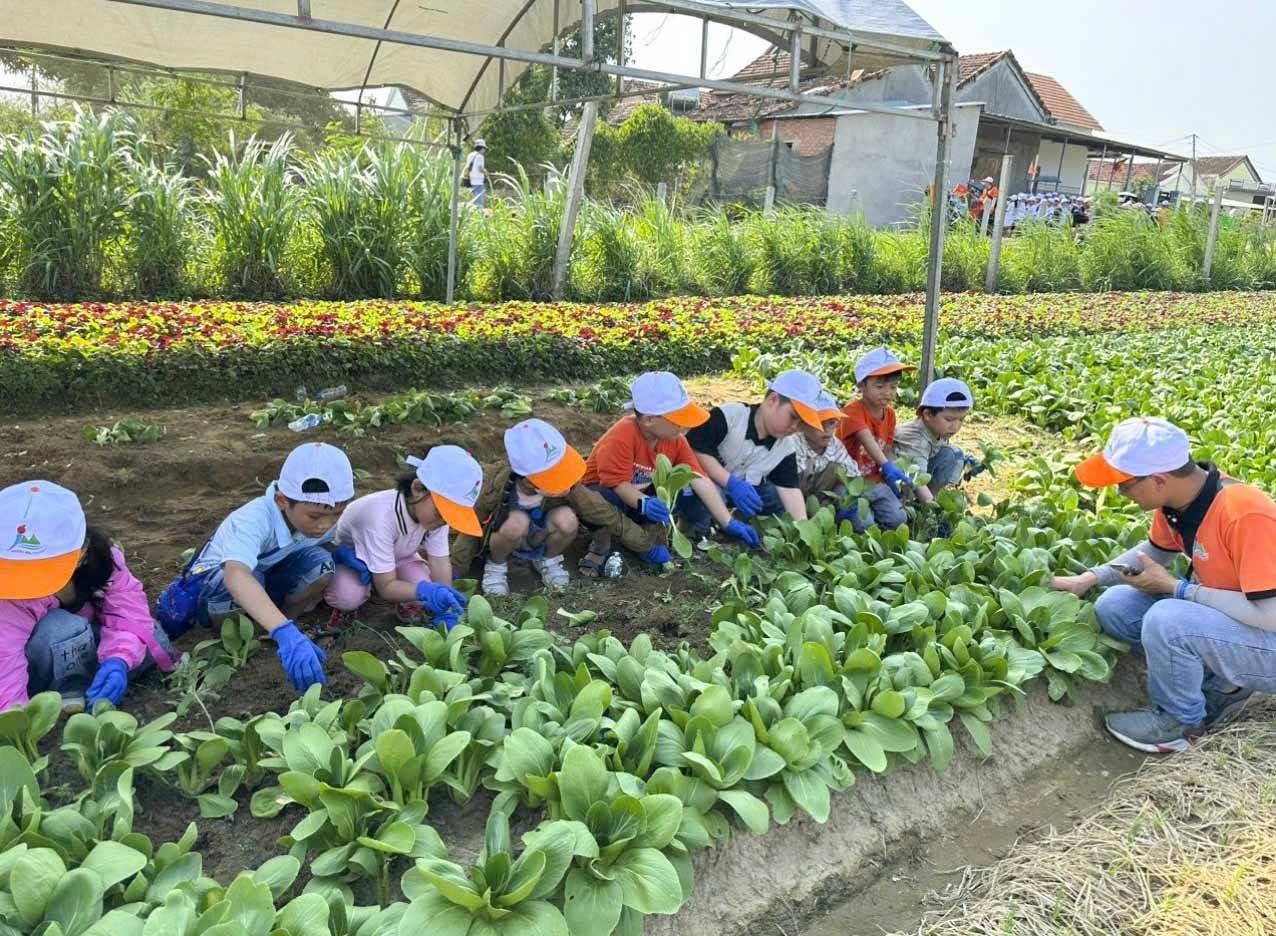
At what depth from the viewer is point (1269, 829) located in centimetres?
298

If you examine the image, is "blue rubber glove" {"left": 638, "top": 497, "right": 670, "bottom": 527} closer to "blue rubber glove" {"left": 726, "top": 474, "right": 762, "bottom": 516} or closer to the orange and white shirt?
"blue rubber glove" {"left": 726, "top": 474, "right": 762, "bottom": 516}

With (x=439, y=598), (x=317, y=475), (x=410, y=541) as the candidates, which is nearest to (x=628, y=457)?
(x=410, y=541)

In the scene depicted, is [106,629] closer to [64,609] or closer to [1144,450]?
[64,609]

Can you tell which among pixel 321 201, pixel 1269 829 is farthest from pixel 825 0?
pixel 321 201

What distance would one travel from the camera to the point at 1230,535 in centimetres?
319

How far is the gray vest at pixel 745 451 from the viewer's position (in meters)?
4.65

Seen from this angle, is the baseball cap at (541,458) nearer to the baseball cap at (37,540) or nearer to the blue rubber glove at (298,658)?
the blue rubber glove at (298,658)

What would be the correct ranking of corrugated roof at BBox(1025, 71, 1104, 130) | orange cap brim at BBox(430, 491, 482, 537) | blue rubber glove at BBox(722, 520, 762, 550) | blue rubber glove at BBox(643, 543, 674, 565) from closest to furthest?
orange cap brim at BBox(430, 491, 482, 537) → blue rubber glove at BBox(643, 543, 674, 565) → blue rubber glove at BBox(722, 520, 762, 550) → corrugated roof at BBox(1025, 71, 1104, 130)

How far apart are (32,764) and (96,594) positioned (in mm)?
594

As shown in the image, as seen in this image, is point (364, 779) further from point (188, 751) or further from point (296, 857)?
point (188, 751)

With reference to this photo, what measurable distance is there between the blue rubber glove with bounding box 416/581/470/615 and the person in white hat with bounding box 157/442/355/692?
397 millimetres

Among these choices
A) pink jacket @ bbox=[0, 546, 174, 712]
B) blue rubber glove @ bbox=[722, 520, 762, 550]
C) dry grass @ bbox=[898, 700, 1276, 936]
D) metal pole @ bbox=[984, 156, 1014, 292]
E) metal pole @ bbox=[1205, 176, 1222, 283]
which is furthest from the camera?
metal pole @ bbox=[1205, 176, 1222, 283]

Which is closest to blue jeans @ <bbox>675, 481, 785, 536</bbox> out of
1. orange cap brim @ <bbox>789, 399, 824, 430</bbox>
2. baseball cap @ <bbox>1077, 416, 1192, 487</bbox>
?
orange cap brim @ <bbox>789, 399, 824, 430</bbox>

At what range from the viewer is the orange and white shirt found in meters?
3.11
